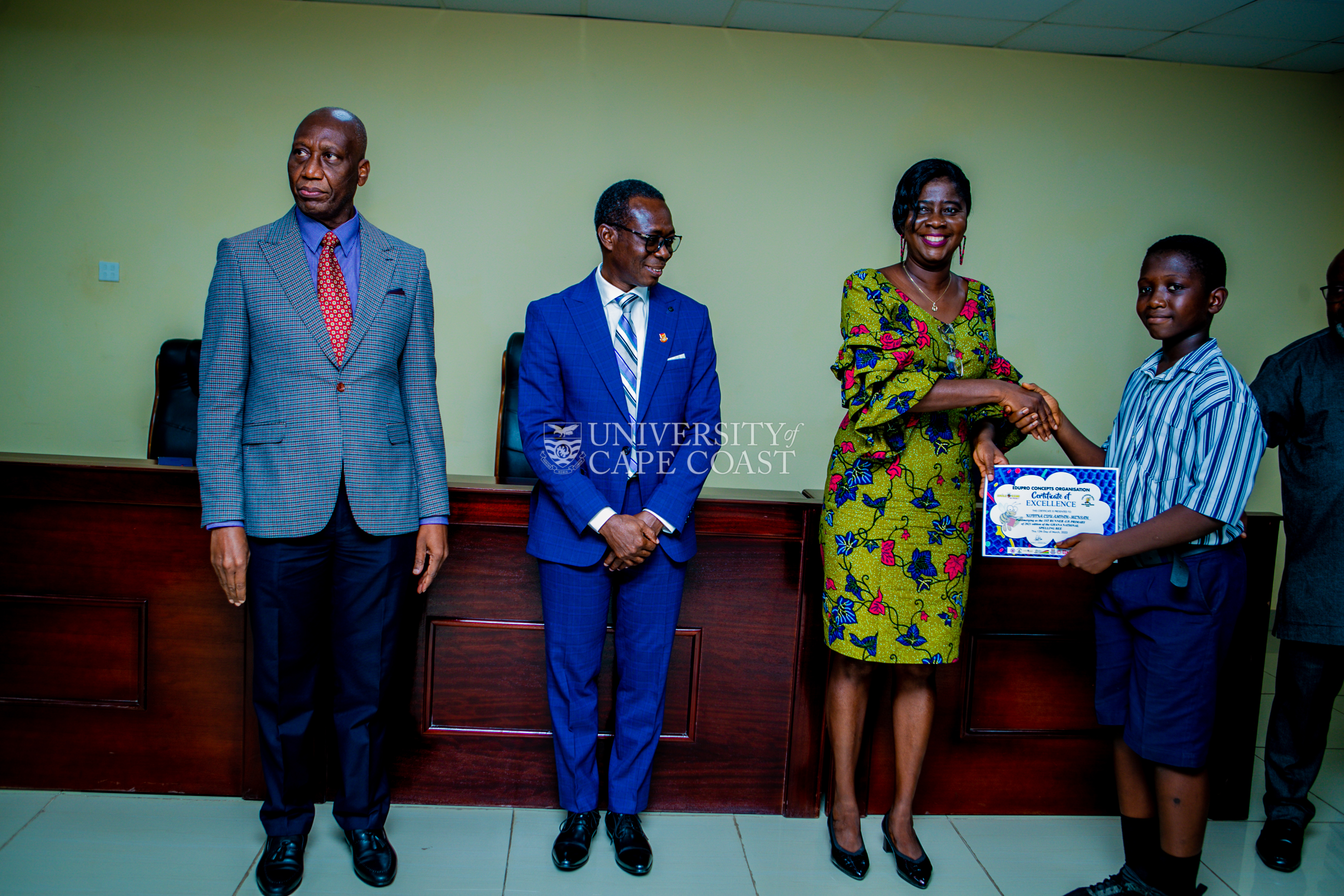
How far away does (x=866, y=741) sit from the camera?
2258mm

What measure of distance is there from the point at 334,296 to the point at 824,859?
69.6 inches

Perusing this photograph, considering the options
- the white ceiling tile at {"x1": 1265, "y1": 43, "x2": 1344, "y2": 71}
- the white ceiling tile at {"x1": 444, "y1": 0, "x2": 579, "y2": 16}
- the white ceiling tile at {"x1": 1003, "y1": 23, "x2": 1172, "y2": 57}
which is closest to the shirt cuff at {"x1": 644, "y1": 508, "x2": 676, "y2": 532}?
the white ceiling tile at {"x1": 444, "y1": 0, "x2": 579, "y2": 16}

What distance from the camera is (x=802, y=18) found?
148 inches

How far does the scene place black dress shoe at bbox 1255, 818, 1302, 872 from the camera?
7.15 ft

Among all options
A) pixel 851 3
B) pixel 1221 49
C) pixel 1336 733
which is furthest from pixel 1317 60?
pixel 1336 733

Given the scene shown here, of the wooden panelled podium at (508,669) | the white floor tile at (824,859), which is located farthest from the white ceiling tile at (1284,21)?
the white floor tile at (824,859)

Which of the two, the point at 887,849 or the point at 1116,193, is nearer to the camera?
the point at 887,849

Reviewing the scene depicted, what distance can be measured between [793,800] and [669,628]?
2.24 feet

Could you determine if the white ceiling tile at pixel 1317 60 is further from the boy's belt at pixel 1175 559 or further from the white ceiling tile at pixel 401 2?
the white ceiling tile at pixel 401 2

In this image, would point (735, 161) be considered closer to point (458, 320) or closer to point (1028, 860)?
point (458, 320)

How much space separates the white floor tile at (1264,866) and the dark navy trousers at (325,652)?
2.07 m

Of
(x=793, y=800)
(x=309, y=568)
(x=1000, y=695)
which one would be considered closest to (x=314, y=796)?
(x=309, y=568)

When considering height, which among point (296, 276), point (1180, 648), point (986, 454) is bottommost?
point (1180, 648)

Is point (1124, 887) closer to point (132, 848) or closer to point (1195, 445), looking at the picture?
point (1195, 445)
